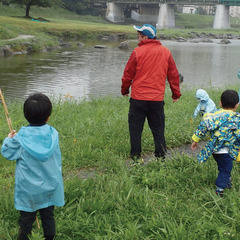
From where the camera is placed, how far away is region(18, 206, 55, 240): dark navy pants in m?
2.88

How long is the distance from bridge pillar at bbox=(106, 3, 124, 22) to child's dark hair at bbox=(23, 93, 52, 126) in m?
73.7

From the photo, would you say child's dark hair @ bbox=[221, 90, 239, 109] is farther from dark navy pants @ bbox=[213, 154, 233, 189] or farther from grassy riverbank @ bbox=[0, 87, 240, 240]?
grassy riverbank @ bbox=[0, 87, 240, 240]

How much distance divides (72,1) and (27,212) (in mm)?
68496

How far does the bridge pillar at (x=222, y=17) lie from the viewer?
7029cm

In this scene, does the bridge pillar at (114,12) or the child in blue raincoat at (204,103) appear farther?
the bridge pillar at (114,12)

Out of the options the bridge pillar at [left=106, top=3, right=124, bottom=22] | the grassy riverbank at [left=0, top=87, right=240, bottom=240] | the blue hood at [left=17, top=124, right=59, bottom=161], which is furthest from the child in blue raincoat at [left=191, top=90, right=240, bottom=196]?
the bridge pillar at [left=106, top=3, right=124, bottom=22]

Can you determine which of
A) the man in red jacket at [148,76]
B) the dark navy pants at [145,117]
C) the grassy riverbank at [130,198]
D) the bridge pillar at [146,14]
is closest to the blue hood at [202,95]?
the grassy riverbank at [130,198]

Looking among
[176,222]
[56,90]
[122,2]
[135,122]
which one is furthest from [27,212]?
[122,2]

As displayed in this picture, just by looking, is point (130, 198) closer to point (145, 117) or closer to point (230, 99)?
point (145, 117)

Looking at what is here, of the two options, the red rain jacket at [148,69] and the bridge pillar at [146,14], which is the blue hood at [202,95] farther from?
the bridge pillar at [146,14]

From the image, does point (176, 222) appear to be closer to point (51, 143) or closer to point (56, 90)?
point (51, 143)

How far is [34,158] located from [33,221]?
1.87ft

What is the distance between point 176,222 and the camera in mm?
3297

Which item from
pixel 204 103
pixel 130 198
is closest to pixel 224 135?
pixel 130 198
